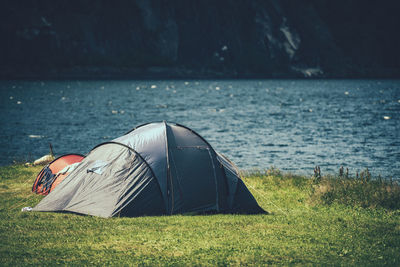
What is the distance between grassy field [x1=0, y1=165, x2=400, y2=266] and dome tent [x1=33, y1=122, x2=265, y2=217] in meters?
0.54

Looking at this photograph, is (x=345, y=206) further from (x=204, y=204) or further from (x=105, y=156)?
(x=105, y=156)

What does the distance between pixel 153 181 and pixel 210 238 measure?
3.05 m

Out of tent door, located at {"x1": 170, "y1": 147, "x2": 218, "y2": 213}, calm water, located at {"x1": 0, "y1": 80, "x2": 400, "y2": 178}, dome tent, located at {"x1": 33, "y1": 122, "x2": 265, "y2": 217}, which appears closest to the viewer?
dome tent, located at {"x1": 33, "y1": 122, "x2": 265, "y2": 217}

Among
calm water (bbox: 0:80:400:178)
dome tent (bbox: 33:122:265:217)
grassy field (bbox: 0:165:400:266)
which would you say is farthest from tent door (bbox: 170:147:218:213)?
calm water (bbox: 0:80:400:178)

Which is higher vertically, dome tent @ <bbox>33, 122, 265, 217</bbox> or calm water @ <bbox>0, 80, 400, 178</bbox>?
dome tent @ <bbox>33, 122, 265, 217</bbox>

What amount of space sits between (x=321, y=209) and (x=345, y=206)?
0.80 meters

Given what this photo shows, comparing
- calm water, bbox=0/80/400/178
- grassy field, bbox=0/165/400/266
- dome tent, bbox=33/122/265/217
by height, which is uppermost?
dome tent, bbox=33/122/265/217

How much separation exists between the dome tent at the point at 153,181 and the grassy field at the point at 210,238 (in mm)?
543

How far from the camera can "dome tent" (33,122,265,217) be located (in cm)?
1307

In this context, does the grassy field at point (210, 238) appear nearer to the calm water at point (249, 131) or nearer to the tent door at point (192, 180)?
the tent door at point (192, 180)

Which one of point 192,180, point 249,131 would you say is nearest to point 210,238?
point 192,180

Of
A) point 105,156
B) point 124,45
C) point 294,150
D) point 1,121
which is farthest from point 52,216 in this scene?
point 124,45

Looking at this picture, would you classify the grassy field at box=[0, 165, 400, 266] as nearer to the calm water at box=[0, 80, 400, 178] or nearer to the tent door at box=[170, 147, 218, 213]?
the tent door at box=[170, 147, 218, 213]

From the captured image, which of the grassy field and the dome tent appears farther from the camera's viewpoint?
the dome tent
